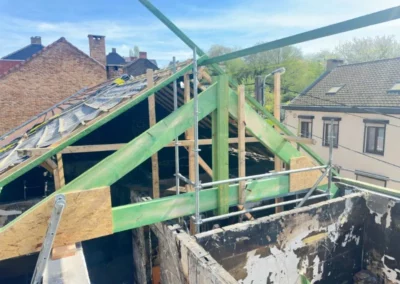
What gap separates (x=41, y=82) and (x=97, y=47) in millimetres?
4885

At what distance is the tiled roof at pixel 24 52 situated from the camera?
25797mm

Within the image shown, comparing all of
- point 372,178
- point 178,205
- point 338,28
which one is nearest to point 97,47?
point 372,178

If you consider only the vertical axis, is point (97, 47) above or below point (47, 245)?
above

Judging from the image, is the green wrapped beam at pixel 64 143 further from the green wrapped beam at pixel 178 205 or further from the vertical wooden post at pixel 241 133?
the green wrapped beam at pixel 178 205

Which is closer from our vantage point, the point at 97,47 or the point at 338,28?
the point at 338,28

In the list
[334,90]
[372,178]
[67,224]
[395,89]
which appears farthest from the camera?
[334,90]

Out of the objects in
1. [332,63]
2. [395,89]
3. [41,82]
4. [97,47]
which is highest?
[97,47]

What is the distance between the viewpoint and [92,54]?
750 inches

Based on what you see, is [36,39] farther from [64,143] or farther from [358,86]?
[64,143]

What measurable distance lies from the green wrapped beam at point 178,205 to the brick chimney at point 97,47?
1718 cm

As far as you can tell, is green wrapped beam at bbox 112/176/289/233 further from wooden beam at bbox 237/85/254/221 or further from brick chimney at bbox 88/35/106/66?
brick chimney at bbox 88/35/106/66

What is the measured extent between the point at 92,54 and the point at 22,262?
1502 centimetres

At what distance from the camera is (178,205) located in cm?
438

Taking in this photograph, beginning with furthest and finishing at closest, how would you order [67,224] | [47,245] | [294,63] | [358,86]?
1. [294,63]
2. [358,86]
3. [67,224]
4. [47,245]
